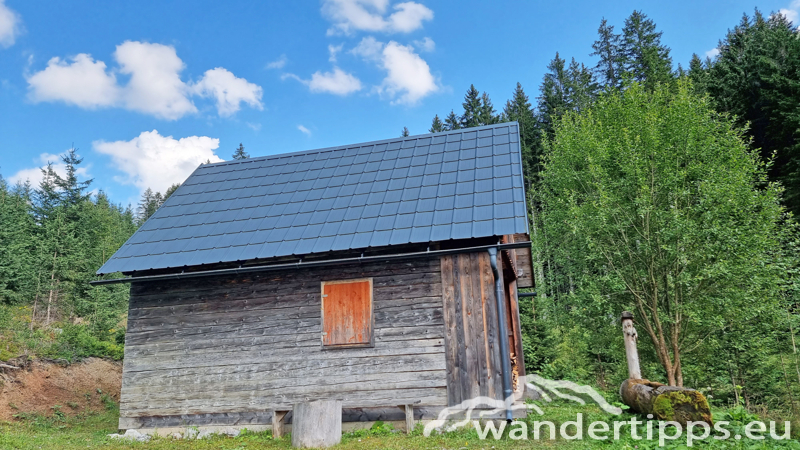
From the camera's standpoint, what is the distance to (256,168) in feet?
42.6

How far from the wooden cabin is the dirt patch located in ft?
15.1

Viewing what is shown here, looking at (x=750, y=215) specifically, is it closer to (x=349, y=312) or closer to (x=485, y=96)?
(x=349, y=312)

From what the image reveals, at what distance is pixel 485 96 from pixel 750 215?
77.7ft

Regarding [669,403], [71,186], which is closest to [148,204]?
[71,186]

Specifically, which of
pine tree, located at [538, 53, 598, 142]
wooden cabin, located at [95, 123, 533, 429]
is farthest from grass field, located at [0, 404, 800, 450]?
pine tree, located at [538, 53, 598, 142]

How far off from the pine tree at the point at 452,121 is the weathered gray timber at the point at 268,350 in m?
28.9

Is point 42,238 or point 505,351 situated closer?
point 505,351

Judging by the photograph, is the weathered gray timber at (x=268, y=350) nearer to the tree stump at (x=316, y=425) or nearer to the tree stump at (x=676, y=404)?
the tree stump at (x=316, y=425)

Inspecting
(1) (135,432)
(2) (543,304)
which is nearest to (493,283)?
(1) (135,432)

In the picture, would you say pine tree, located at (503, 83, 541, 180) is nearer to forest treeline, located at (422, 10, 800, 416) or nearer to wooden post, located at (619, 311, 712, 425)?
forest treeline, located at (422, 10, 800, 416)

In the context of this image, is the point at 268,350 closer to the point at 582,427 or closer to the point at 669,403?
the point at 582,427

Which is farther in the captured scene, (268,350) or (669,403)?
(268,350)

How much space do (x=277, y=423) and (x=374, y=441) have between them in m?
2.06

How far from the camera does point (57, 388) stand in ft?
43.7
